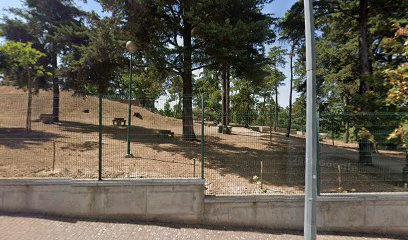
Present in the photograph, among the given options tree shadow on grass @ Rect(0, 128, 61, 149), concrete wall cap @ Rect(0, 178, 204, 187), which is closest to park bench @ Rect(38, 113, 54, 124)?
tree shadow on grass @ Rect(0, 128, 61, 149)

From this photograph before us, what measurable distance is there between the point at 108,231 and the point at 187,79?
9759 mm

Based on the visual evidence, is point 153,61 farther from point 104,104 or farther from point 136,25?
point 104,104

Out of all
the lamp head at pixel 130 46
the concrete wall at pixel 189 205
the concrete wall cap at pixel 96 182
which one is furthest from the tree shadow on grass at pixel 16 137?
the lamp head at pixel 130 46

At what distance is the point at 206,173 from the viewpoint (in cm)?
758

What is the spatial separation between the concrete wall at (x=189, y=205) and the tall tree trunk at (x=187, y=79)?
220 centimetres

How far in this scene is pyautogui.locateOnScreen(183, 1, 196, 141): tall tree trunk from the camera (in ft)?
23.1

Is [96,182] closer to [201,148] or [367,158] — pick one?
[201,148]

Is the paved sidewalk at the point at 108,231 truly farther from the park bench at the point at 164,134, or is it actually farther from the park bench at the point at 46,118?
the park bench at the point at 46,118

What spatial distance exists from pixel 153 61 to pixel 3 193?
7875 millimetres

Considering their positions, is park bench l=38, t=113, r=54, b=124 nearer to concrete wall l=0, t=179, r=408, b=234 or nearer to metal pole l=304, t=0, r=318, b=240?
concrete wall l=0, t=179, r=408, b=234

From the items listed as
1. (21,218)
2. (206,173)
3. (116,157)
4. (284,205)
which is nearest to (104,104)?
(116,157)

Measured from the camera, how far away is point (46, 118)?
919 centimetres

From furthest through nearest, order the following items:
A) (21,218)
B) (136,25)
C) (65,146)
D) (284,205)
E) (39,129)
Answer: (136,25), (39,129), (65,146), (284,205), (21,218)

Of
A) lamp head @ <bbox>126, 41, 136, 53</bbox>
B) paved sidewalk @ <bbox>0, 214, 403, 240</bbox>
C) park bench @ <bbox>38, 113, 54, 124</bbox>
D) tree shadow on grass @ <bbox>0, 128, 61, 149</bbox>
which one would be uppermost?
lamp head @ <bbox>126, 41, 136, 53</bbox>
